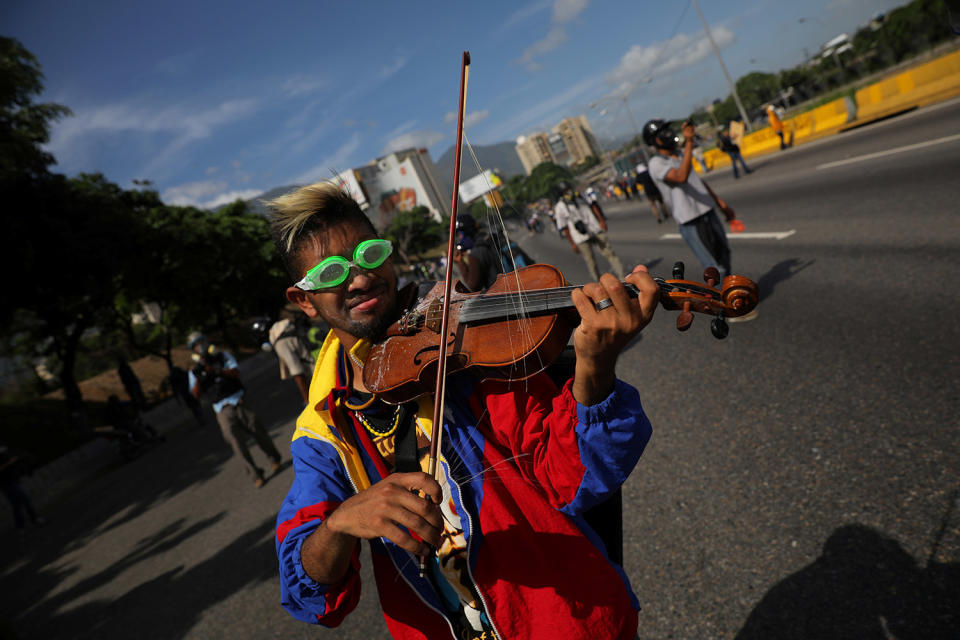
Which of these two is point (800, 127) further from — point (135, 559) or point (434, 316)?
point (135, 559)

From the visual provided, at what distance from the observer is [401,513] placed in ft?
3.30

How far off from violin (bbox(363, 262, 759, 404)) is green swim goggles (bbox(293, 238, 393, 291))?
0.21m

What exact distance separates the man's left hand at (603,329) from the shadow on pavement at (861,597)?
1.79 meters

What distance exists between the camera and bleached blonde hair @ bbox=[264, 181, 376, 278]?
5.12ft

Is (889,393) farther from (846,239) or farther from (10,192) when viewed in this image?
(10,192)

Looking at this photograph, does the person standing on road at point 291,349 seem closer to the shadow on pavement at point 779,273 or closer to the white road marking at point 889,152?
the shadow on pavement at point 779,273

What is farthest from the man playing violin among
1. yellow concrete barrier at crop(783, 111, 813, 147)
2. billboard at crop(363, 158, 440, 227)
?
billboard at crop(363, 158, 440, 227)

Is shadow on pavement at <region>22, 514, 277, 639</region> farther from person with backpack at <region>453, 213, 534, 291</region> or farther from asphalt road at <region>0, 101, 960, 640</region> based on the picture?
person with backpack at <region>453, 213, 534, 291</region>

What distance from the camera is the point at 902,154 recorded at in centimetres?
878

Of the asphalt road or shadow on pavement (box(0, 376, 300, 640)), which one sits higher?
shadow on pavement (box(0, 376, 300, 640))

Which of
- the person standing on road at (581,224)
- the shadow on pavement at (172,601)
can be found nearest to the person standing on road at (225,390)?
the shadow on pavement at (172,601)

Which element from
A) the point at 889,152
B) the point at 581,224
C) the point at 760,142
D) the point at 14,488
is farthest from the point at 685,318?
the point at 760,142

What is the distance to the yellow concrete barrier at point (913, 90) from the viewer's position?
41.8 ft

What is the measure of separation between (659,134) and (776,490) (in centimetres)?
347
